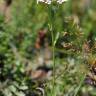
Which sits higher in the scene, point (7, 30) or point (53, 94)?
point (7, 30)

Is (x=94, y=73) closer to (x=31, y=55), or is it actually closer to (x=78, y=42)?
(x=78, y=42)

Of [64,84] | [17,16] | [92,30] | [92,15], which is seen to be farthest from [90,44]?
[92,15]

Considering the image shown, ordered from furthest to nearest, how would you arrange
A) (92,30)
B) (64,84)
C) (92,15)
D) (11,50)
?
(92,15) → (92,30) → (11,50) → (64,84)

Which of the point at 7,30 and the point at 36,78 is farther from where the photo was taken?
the point at 7,30

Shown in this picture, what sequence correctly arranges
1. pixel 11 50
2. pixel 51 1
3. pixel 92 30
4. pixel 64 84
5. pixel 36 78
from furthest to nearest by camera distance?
pixel 92 30, pixel 11 50, pixel 36 78, pixel 64 84, pixel 51 1

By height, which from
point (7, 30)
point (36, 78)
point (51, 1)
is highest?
point (51, 1)

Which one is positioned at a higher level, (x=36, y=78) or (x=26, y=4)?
(x=26, y=4)

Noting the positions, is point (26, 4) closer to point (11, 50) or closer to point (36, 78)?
point (11, 50)

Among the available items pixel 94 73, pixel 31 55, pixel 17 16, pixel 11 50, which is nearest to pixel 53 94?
pixel 94 73

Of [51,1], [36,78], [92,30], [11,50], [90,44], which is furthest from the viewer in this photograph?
[92,30]
